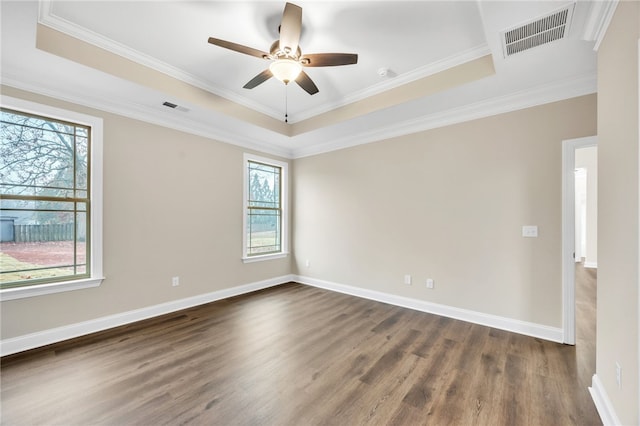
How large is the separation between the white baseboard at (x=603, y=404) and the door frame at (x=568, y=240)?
2.98ft

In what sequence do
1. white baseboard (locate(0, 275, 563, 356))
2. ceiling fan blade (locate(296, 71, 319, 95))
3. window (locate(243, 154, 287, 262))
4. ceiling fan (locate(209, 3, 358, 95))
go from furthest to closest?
window (locate(243, 154, 287, 262))
white baseboard (locate(0, 275, 563, 356))
ceiling fan blade (locate(296, 71, 319, 95))
ceiling fan (locate(209, 3, 358, 95))

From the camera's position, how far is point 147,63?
2770mm

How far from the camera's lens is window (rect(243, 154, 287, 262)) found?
462cm

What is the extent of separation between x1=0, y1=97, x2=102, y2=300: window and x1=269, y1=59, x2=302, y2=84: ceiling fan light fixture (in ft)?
7.62

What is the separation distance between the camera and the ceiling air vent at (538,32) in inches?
73.4

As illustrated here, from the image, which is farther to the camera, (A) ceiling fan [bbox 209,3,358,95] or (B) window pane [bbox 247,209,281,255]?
(B) window pane [bbox 247,209,281,255]

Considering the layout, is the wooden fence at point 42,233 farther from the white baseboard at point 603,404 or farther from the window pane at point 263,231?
the white baseboard at point 603,404

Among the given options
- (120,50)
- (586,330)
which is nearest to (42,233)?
(120,50)

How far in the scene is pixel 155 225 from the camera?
3.47m

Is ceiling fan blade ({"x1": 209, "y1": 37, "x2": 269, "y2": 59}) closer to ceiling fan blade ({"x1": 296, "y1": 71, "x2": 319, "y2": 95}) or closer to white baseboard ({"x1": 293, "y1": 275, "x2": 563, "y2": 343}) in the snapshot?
ceiling fan blade ({"x1": 296, "y1": 71, "x2": 319, "y2": 95})

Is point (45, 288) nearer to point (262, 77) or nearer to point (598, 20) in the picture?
point (262, 77)

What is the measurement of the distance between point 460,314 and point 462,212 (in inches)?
51.9

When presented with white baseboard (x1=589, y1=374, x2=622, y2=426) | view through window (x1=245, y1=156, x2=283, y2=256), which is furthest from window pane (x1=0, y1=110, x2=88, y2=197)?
white baseboard (x1=589, y1=374, x2=622, y2=426)

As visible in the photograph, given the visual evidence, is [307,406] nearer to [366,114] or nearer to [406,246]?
[406,246]
